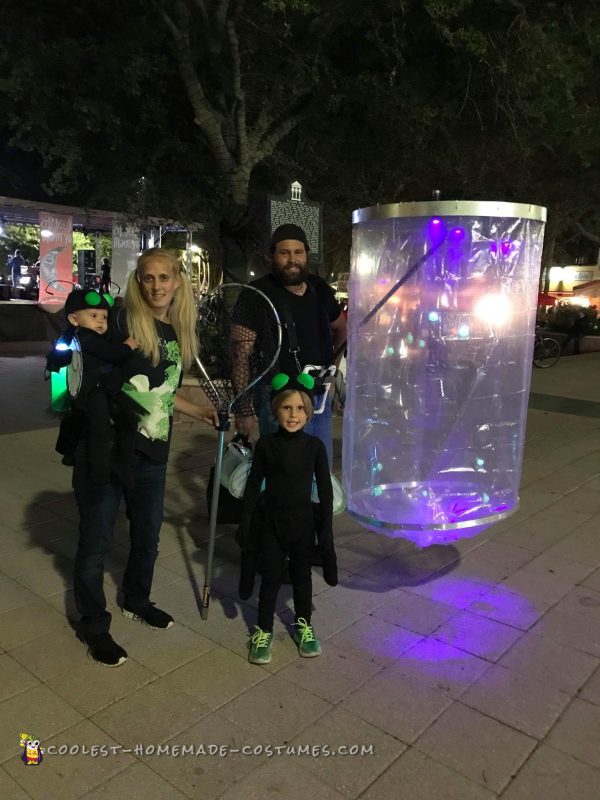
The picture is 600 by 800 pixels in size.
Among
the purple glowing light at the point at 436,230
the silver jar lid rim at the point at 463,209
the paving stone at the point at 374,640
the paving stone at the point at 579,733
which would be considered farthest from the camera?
the paving stone at the point at 374,640

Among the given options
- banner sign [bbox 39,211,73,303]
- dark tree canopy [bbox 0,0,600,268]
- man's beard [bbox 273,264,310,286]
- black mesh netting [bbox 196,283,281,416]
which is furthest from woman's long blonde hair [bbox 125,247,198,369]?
banner sign [bbox 39,211,73,303]

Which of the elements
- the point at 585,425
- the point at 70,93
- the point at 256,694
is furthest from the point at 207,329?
the point at 256,694

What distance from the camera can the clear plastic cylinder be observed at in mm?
3023

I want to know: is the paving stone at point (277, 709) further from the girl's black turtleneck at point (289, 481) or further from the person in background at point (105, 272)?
the person in background at point (105, 272)

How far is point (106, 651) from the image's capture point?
2951 mm

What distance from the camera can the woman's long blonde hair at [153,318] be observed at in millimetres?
2910

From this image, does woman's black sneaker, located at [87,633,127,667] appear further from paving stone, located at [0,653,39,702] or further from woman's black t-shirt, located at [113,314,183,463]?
woman's black t-shirt, located at [113,314,183,463]

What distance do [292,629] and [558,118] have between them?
9982 millimetres

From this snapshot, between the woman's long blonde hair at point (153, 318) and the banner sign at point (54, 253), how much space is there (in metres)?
13.7

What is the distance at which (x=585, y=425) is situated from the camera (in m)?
8.48

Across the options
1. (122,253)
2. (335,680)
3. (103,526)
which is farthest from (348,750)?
(122,253)

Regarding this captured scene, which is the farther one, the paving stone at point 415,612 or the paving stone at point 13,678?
the paving stone at point 415,612

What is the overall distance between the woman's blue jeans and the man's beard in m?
1.17

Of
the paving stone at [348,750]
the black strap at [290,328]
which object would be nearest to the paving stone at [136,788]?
the paving stone at [348,750]
